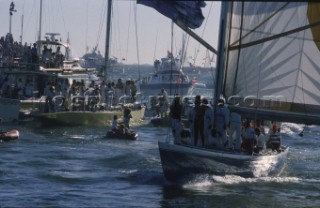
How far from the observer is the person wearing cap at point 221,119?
73.3ft

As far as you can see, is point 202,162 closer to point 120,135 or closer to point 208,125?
point 208,125

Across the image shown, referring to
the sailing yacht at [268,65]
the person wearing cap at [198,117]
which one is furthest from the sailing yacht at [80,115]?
the person wearing cap at [198,117]

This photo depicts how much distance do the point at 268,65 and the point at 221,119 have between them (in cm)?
335

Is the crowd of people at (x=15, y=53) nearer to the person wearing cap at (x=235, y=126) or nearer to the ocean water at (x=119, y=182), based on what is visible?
the ocean water at (x=119, y=182)

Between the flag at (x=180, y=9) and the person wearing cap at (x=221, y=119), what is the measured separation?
9.51 ft

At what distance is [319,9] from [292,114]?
414cm

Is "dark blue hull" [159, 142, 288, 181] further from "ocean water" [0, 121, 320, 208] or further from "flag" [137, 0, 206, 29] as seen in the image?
"flag" [137, 0, 206, 29]

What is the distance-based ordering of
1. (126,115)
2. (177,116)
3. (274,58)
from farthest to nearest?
(126,115) < (274,58) < (177,116)

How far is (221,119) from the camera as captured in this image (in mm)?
22484

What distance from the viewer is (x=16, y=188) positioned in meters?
21.5

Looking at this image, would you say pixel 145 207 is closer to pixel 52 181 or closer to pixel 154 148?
pixel 52 181

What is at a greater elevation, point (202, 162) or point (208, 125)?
point (208, 125)

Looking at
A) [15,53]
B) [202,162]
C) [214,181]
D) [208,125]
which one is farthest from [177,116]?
[15,53]

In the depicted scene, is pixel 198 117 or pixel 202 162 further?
→ pixel 198 117
